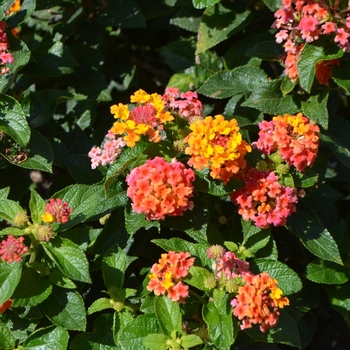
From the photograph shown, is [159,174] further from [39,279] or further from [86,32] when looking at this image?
[86,32]

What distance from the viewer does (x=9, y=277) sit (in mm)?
1884

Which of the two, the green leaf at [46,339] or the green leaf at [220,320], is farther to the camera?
the green leaf at [46,339]

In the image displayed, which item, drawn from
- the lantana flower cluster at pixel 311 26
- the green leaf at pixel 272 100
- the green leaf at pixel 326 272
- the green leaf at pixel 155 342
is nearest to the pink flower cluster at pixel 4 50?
the green leaf at pixel 272 100

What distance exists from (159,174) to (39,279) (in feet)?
1.80

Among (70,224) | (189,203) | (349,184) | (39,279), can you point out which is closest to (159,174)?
(189,203)

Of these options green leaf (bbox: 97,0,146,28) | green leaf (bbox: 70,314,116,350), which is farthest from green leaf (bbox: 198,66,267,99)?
green leaf (bbox: 70,314,116,350)

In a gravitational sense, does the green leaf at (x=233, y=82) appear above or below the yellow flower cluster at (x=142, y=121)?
below

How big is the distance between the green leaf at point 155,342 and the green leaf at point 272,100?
963 mm

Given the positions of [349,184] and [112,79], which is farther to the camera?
[112,79]

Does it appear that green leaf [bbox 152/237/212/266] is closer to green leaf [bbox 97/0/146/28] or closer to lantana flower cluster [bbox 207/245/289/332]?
lantana flower cluster [bbox 207/245/289/332]

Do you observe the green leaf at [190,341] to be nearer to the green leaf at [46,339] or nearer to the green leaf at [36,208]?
the green leaf at [46,339]

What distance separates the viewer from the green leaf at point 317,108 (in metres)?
2.25

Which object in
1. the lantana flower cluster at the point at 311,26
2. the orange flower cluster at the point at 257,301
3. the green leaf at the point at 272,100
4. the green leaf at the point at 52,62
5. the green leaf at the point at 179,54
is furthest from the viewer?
the green leaf at the point at 179,54

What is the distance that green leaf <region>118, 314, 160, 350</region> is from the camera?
1.95m
